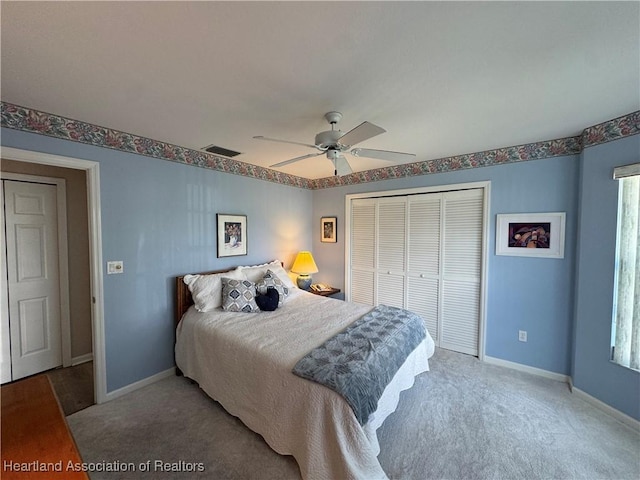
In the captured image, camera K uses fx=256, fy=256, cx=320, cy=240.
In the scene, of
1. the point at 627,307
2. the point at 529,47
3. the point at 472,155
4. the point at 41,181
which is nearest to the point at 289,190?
the point at 472,155

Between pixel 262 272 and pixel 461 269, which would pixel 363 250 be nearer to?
pixel 461 269

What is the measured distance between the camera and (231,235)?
3.37m

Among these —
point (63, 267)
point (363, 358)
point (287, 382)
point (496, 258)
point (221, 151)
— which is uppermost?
point (221, 151)

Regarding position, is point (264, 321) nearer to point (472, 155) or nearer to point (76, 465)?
point (76, 465)

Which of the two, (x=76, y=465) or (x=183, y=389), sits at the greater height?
(x=76, y=465)

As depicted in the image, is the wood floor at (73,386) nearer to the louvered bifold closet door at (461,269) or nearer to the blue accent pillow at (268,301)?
the blue accent pillow at (268,301)

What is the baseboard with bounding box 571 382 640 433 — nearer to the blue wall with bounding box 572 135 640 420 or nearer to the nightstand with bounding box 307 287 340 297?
the blue wall with bounding box 572 135 640 420

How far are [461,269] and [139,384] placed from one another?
12.5 feet

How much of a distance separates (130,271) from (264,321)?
1.40m

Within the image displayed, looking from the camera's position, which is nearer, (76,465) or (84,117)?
(76,465)

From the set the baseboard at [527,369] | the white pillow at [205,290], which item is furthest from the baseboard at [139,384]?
the baseboard at [527,369]

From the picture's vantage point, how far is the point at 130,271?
2510 mm

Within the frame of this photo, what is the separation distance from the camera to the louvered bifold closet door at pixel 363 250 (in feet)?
13.0

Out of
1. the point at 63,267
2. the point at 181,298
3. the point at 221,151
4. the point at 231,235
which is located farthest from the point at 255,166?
the point at 63,267
